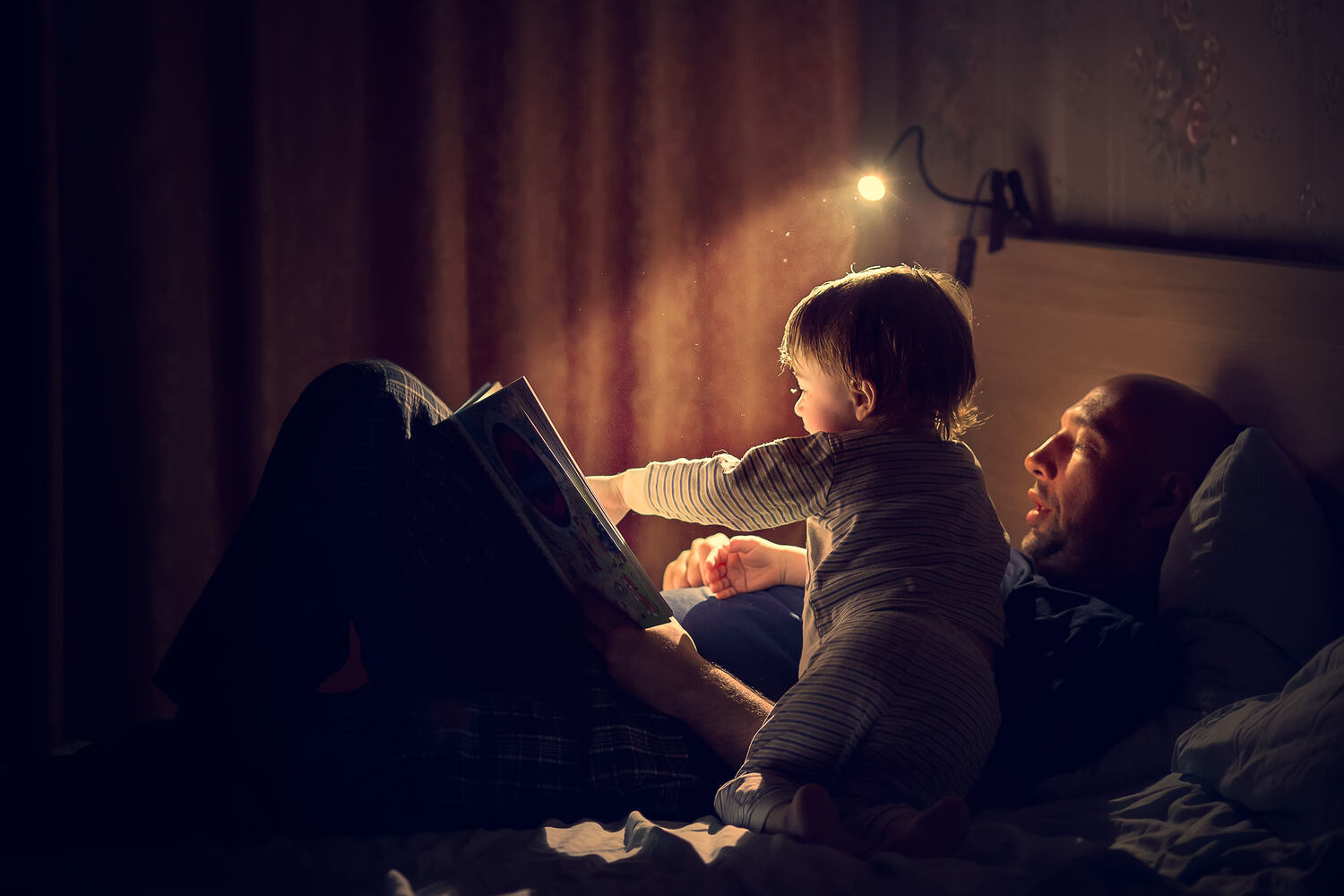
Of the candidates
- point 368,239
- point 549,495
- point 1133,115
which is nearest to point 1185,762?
point 549,495

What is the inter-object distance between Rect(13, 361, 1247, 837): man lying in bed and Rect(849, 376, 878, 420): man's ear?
0.37 m

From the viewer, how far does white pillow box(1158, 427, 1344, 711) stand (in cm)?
128

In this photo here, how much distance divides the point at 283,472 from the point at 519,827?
489mm

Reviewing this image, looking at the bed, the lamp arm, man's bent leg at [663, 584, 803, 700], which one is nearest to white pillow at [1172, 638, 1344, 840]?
the bed

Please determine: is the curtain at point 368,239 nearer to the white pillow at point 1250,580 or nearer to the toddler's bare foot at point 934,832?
the white pillow at point 1250,580

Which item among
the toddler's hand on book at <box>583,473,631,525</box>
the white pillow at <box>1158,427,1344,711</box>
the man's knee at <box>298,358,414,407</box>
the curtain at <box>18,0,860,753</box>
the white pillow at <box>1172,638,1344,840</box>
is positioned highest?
the curtain at <box>18,0,860,753</box>

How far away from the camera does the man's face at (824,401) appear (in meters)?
1.35

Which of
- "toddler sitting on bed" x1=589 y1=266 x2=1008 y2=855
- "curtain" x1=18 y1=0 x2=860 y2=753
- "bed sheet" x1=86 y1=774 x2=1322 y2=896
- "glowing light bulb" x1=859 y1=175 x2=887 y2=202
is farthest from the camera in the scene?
"glowing light bulb" x1=859 y1=175 x2=887 y2=202

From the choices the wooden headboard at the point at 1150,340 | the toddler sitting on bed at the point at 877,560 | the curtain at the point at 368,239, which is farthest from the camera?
the curtain at the point at 368,239

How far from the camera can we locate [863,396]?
1320 mm

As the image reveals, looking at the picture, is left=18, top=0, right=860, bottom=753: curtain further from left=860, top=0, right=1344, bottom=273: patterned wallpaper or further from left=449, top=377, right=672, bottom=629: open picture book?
left=449, top=377, right=672, bottom=629: open picture book

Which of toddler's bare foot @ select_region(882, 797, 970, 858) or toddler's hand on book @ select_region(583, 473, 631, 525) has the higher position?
toddler's hand on book @ select_region(583, 473, 631, 525)

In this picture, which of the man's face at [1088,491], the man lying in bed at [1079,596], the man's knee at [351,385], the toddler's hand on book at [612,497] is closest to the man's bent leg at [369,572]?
the man's knee at [351,385]

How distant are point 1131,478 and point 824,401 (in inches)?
18.7
